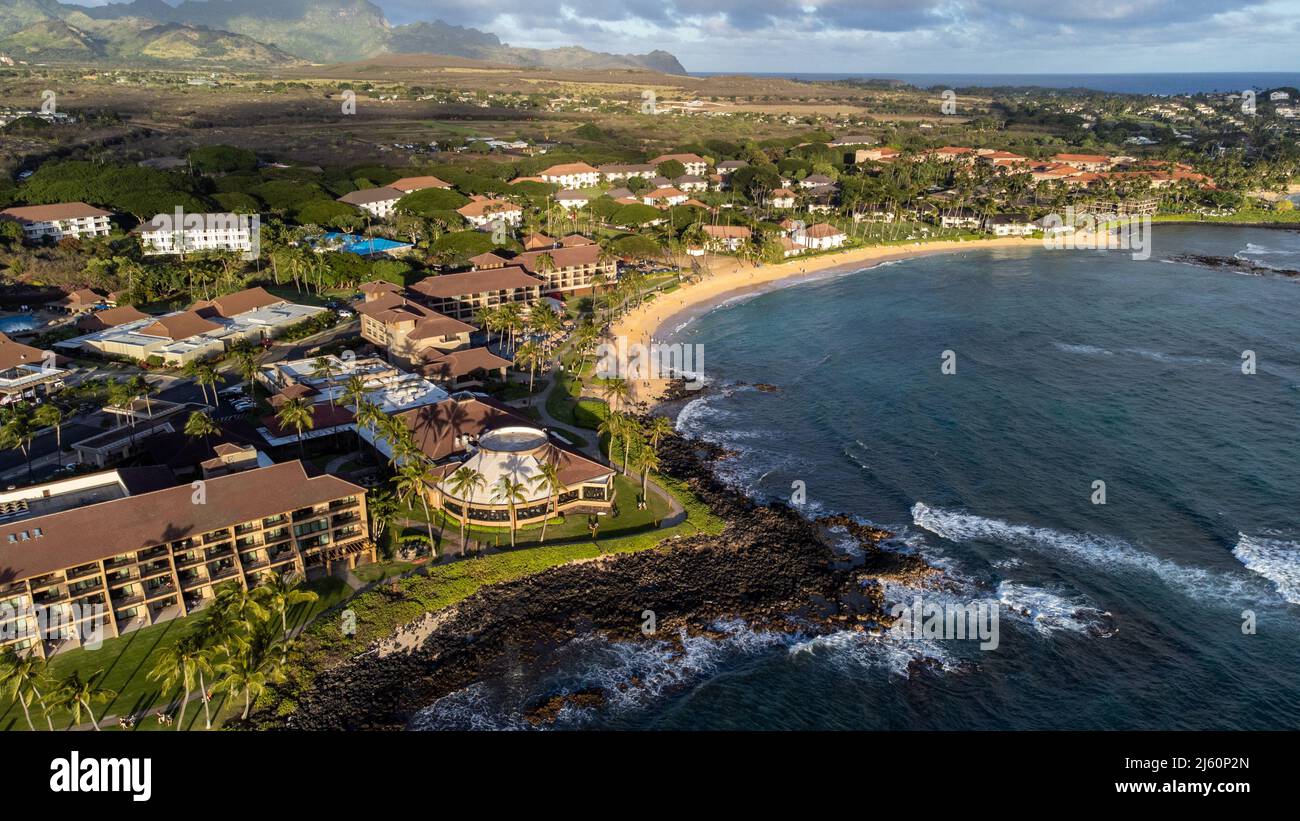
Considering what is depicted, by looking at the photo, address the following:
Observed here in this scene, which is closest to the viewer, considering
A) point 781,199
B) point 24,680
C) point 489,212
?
point 24,680

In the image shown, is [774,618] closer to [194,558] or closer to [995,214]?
[194,558]

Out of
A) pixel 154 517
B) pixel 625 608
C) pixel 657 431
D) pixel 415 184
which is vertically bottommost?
pixel 625 608

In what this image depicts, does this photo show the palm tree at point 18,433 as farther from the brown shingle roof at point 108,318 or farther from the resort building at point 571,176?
the resort building at point 571,176

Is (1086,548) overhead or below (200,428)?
below

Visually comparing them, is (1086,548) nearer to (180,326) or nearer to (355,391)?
(355,391)

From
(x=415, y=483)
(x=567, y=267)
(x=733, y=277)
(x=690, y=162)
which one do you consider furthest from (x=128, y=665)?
(x=690, y=162)

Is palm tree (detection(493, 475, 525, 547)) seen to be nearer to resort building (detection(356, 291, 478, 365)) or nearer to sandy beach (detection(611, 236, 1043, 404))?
sandy beach (detection(611, 236, 1043, 404))

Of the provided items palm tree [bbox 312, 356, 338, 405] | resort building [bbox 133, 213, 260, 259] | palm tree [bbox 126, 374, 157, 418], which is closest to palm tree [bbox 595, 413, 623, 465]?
palm tree [bbox 312, 356, 338, 405]
